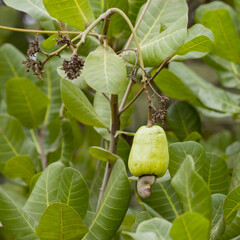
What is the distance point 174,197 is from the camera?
47.6 inches

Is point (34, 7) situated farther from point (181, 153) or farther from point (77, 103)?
point (181, 153)

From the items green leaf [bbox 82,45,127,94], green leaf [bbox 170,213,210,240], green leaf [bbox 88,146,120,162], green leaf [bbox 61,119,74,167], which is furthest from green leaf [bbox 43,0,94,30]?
green leaf [bbox 170,213,210,240]

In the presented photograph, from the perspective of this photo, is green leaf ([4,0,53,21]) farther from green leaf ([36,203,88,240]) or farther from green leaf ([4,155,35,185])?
green leaf ([36,203,88,240])

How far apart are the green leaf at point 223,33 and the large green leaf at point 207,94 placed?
12 centimetres

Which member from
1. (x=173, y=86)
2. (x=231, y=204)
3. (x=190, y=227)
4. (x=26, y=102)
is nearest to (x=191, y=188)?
(x=190, y=227)

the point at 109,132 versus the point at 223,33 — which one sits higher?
the point at 223,33

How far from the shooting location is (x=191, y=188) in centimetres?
82

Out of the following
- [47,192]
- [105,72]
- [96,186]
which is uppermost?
[105,72]

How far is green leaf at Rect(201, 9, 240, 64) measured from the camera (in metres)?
1.55

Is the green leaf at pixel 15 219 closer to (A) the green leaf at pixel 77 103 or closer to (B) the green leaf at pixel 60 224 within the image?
(B) the green leaf at pixel 60 224

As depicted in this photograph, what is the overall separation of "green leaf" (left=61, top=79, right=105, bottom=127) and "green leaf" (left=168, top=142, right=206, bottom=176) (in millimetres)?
254

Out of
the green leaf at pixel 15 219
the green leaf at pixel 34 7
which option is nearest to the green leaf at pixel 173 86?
the green leaf at pixel 34 7

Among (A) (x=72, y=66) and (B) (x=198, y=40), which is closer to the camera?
(A) (x=72, y=66)

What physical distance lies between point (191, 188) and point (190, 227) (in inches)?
2.6
